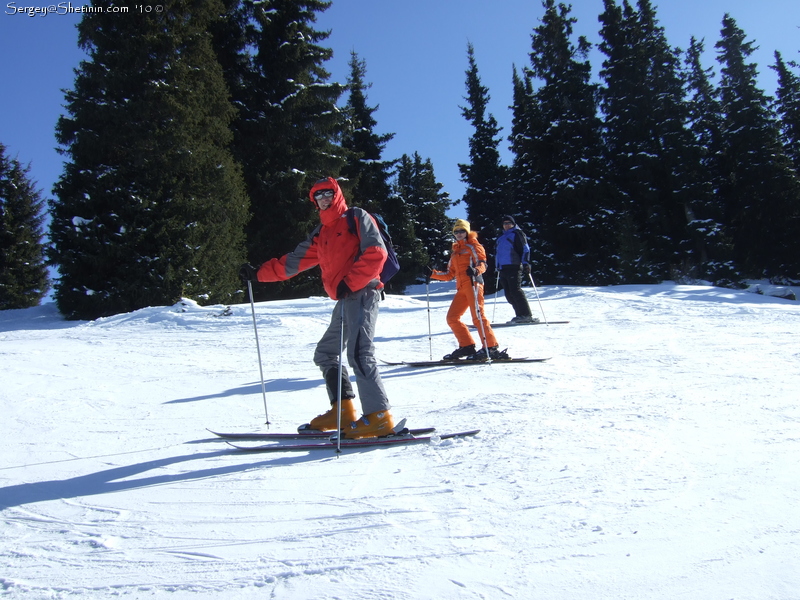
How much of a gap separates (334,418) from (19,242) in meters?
31.5

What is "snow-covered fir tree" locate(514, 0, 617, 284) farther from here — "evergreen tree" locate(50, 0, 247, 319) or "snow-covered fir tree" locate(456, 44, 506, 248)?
"evergreen tree" locate(50, 0, 247, 319)

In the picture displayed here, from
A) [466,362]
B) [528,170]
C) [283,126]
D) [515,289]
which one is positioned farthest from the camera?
[528,170]

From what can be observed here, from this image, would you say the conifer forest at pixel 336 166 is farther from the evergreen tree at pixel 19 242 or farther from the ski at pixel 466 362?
the ski at pixel 466 362

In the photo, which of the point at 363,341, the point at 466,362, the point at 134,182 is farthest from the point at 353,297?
the point at 134,182

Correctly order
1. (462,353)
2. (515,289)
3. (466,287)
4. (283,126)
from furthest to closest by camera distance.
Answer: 1. (283,126)
2. (515,289)
3. (466,287)
4. (462,353)

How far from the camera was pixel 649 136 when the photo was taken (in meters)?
30.4

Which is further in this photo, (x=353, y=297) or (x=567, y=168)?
(x=567, y=168)

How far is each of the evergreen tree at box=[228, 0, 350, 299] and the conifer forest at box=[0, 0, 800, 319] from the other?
8 centimetres

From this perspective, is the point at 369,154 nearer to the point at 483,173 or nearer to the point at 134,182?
the point at 483,173

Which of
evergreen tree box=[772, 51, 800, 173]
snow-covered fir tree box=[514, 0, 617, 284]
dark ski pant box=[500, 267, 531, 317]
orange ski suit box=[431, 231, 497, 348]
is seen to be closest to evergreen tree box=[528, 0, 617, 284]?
snow-covered fir tree box=[514, 0, 617, 284]

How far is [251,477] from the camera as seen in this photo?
331cm

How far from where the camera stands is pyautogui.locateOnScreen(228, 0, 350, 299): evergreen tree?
22000 mm

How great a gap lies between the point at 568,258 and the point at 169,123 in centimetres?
2267

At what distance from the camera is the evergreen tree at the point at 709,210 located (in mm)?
28562
